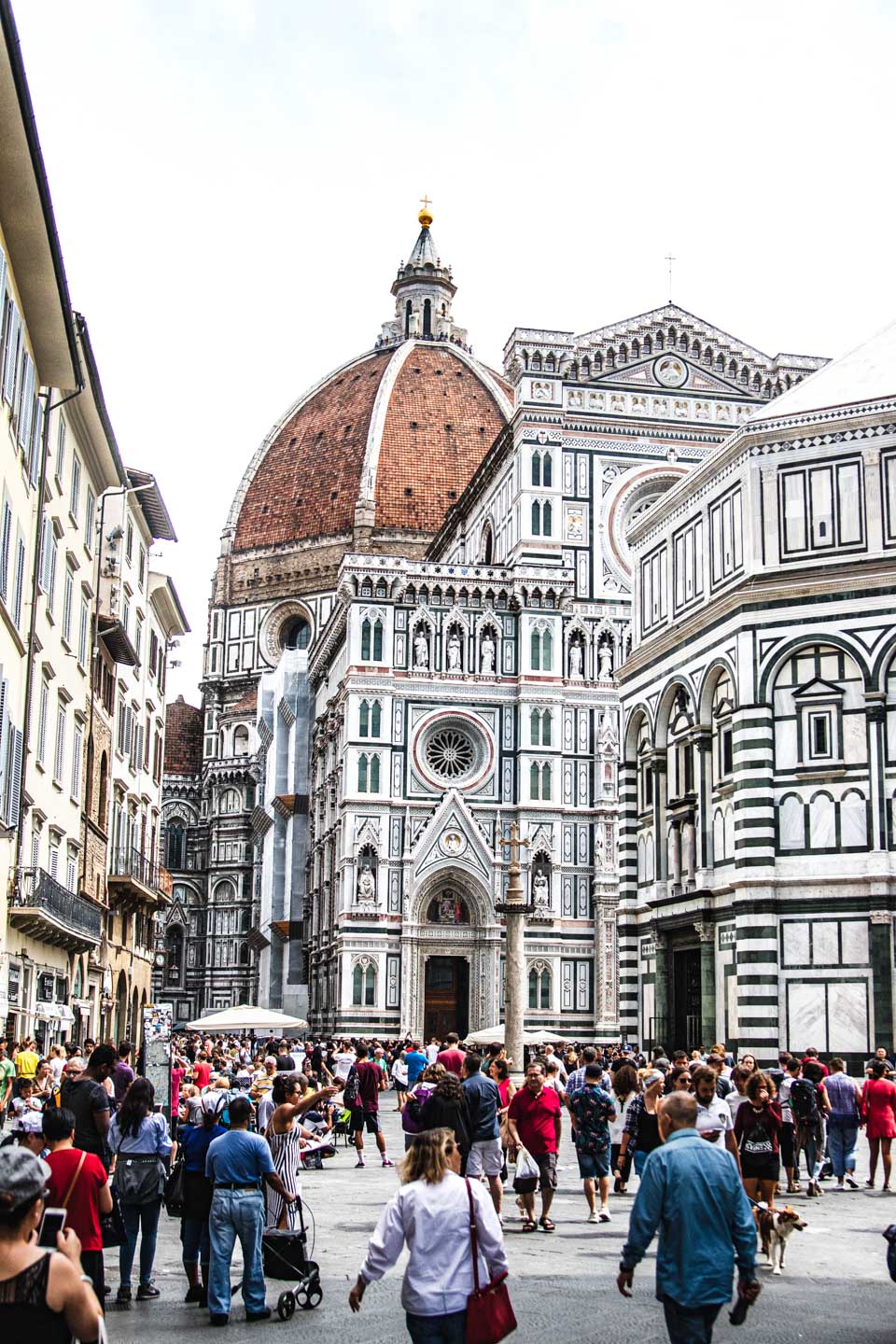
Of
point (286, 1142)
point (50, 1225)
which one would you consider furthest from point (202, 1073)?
point (50, 1225)

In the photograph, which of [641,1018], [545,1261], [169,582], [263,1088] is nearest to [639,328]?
[169,582]

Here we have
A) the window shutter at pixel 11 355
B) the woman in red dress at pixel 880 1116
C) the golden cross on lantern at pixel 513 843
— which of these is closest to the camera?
the woman in red dress at pixel 880 1116

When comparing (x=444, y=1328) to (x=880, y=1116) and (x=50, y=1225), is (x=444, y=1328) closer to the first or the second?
(x=50, y=1225)

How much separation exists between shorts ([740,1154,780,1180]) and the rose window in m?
48.5

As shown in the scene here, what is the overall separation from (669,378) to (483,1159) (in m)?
53.4

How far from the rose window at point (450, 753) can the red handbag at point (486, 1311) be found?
55316 millimetres

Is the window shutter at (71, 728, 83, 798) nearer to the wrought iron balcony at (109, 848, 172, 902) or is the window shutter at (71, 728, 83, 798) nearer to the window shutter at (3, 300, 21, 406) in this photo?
the wrought iron balcony at (109, 848, 172, 902)

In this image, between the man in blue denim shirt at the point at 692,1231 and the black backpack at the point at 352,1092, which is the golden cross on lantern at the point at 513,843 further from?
the man in blue denim shirt at the point at 692,1231

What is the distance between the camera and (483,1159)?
52.9 feet

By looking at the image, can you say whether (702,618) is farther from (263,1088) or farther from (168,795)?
(168,795)

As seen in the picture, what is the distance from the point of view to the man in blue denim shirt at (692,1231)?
7719 millimetres

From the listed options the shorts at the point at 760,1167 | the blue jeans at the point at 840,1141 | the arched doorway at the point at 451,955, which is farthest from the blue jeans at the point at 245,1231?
the arched doorway at the point at 451,955

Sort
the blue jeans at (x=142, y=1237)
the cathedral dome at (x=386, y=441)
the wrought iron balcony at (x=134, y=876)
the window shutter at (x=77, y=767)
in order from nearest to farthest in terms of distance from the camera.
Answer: the blue jeans at (x=142, y=1237) < the window shutter at (x=77, y=767) < the wrought iron balcony at (x=134, y=876) < the cathedral dome at (x=386, y=441)

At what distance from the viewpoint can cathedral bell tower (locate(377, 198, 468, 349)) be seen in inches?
5037
